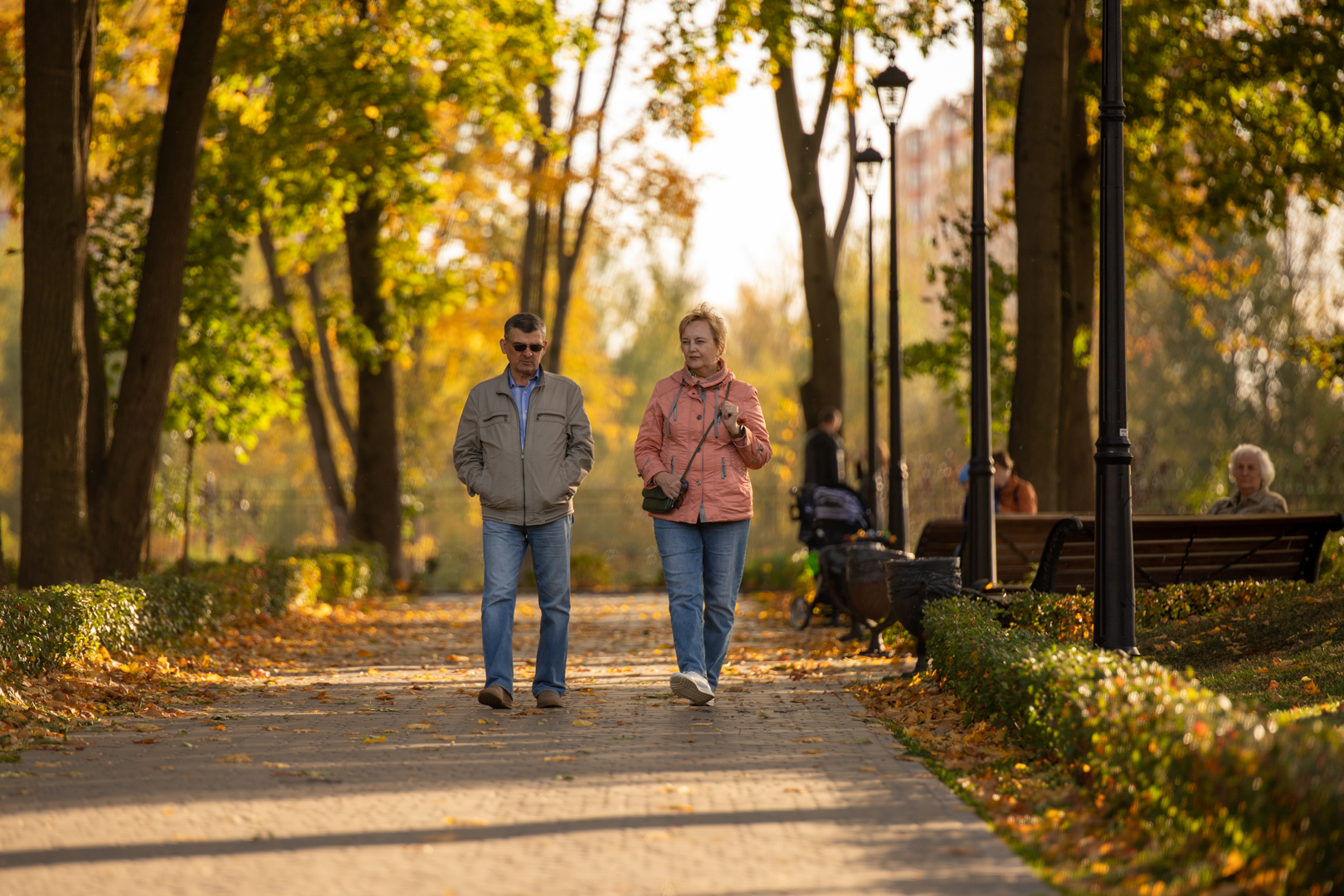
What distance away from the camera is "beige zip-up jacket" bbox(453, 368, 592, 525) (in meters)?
7.84

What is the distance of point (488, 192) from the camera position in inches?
1065

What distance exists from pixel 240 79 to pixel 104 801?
598 inches

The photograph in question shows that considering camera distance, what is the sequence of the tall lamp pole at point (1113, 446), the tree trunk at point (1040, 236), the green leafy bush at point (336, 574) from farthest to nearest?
1. the green leafy bush at point (336, 574)
2. the tree trunk at point (1040, 236)
3. the tall lamp pole at point (1113, 446)

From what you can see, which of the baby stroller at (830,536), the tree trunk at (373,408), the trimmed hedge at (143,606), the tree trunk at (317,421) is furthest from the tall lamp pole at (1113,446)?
the tree trunk at (317,421)

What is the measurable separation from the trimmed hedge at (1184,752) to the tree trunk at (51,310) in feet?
25.4

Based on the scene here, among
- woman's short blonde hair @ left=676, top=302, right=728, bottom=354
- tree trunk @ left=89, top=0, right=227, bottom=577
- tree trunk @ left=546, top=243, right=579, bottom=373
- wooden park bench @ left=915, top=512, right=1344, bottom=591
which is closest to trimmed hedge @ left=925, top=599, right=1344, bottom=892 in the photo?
woman's short blonde hair @ left=676, top=302, right=728, bottom=354

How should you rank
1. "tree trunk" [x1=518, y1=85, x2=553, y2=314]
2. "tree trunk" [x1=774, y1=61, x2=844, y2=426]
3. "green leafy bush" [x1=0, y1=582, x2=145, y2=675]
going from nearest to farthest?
"green leafy bush" [x1=0, y1=582, x2=145, y2=675]
"tree trunk" [x1=774, y1=61, x2=844, y2=426]
"tree trunk" [x1=518, y1=85, x2=553, y2=314]

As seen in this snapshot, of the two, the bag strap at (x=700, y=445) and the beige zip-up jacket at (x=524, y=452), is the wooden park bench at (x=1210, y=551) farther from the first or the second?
the beige zip-up jacket at (x=524, y=452)

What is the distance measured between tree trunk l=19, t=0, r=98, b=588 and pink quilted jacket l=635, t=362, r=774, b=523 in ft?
18.9

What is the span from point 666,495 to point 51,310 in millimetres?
6145

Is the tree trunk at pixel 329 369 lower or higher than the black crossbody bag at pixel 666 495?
higher

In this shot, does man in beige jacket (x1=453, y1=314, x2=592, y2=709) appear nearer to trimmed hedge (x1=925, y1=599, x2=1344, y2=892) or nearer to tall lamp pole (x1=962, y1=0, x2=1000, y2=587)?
trimmed hedge (x1=925, y1=599, x2=1344, y2=892)

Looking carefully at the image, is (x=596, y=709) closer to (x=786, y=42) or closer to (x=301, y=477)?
(x=786, y=42)

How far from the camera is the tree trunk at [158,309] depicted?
12688 millimetres
